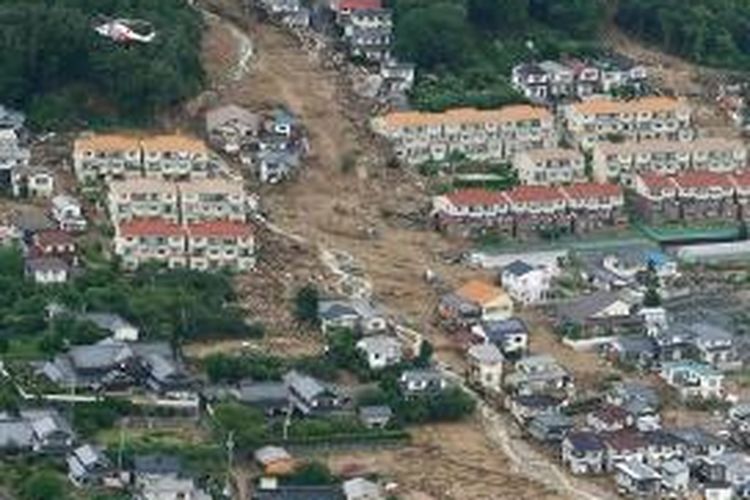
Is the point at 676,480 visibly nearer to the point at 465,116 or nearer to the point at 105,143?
the point at 105,143

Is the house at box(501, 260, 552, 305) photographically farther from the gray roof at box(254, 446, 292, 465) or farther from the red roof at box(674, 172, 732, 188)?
the gray roof at box(254, 446, 292, 465)

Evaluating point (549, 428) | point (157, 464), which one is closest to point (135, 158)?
point (549, 428)

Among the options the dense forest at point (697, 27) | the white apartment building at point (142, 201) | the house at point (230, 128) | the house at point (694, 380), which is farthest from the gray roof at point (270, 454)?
the dense forest at point (697, 27)

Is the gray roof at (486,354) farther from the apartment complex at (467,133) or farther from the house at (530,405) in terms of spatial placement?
the apartment complex at (467,133)

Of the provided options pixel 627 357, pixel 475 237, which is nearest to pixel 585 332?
pixel 627 357

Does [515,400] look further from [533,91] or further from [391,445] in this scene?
[533,91]

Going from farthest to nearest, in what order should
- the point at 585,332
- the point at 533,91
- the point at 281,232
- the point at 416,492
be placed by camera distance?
the point at 533,91, the point at 281,232, the point at 585,332, the point at 416,492

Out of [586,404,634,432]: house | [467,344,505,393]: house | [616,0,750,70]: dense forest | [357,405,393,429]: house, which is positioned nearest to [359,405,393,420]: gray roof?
[357,405,393,429]: house
